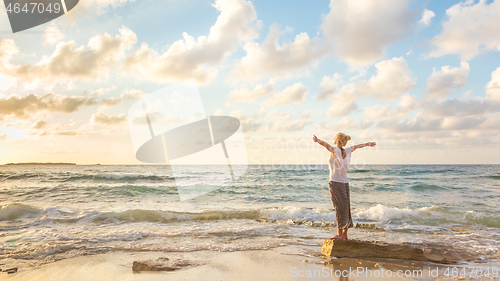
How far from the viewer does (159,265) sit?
13.6ft

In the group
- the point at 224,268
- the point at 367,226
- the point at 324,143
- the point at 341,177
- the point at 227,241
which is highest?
the point at 324,143

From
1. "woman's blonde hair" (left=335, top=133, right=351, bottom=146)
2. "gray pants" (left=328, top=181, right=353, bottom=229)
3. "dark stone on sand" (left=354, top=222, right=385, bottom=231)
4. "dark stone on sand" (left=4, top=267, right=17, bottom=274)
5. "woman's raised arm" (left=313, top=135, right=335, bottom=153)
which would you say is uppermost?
"woman's blonde hair" (left=335, top=133, right=351, bottom=146)

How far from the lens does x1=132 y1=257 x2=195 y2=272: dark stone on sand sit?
157 inches

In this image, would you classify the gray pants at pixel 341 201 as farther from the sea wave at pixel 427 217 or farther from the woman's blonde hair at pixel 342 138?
the sea wave at pixel 427 217

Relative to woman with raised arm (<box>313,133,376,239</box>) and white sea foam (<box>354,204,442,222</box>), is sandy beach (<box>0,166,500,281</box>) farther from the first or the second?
woman with raised arm (<box>313,133,376,239</box>)

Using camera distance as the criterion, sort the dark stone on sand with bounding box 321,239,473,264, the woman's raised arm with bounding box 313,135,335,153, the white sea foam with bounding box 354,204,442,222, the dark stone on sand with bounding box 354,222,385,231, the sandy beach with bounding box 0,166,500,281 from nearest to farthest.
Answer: the sandy beach with bounding box 0,166,500,281 < the woman's raised arm with bounding box 313,135,335,153 < the dark stone on sand with bounding box 321,239,473,264 < the dark stone on sand with bounding box 354,222,385,231 < the white sea foam with bounding box 354,204,442,222

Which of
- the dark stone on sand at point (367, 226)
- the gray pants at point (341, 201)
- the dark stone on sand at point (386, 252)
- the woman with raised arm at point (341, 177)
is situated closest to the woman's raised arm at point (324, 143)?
the woman with raised arm at point (341, 177)

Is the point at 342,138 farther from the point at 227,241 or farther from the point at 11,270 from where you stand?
the point at 11,270

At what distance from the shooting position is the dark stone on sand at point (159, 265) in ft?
13.1

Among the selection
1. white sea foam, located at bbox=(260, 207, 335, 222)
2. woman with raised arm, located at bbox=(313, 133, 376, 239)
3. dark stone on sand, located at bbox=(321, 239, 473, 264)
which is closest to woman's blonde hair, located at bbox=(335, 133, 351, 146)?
woman with raised arm, located at bbox=(313, 133, 376, 239)

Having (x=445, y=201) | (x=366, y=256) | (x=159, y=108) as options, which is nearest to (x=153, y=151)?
(x=159, y=108)

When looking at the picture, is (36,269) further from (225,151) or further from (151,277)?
(225,151)

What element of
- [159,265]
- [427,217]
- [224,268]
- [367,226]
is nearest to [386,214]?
[427,217]

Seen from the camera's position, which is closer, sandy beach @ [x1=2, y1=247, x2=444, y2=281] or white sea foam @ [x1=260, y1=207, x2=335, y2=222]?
sandy beach @ [x1=2, y1=247, x2=444, y2=281]
